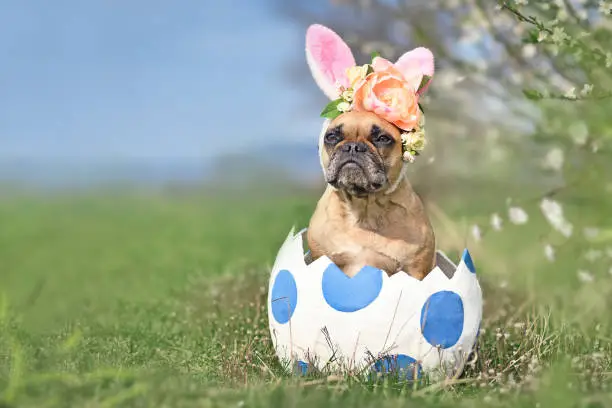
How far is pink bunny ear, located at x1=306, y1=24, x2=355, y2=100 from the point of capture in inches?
161

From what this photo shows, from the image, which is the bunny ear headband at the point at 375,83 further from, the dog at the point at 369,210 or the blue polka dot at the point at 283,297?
the blue polka dot at the point at 283,297

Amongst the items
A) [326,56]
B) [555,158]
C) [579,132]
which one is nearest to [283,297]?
[326,56]

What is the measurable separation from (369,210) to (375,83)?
0.56m

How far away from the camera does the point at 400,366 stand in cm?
373

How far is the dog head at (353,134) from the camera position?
3689 mm

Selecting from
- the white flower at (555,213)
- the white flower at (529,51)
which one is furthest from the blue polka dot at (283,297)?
the white flower at (529,51)

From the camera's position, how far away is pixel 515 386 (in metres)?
3.41

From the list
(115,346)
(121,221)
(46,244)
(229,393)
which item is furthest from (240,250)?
(229,393)

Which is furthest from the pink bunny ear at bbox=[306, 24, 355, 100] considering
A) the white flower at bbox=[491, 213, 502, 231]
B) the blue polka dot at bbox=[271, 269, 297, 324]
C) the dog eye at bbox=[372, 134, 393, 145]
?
the white flower at bbox=[491, 213, 502, 231]

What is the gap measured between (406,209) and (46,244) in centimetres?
732

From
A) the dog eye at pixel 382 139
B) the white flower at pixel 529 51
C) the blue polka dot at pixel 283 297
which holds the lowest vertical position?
the blue polka dot at pixel 283 297

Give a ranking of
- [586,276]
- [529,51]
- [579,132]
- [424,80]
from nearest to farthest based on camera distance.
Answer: [424,80], [579,132], [586,276], [529,51]

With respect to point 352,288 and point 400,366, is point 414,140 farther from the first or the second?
point 400,366

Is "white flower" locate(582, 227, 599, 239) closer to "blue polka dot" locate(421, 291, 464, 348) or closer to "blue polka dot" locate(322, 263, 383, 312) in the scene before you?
"blue polka dot" locate(421, 291, 464, 348)
